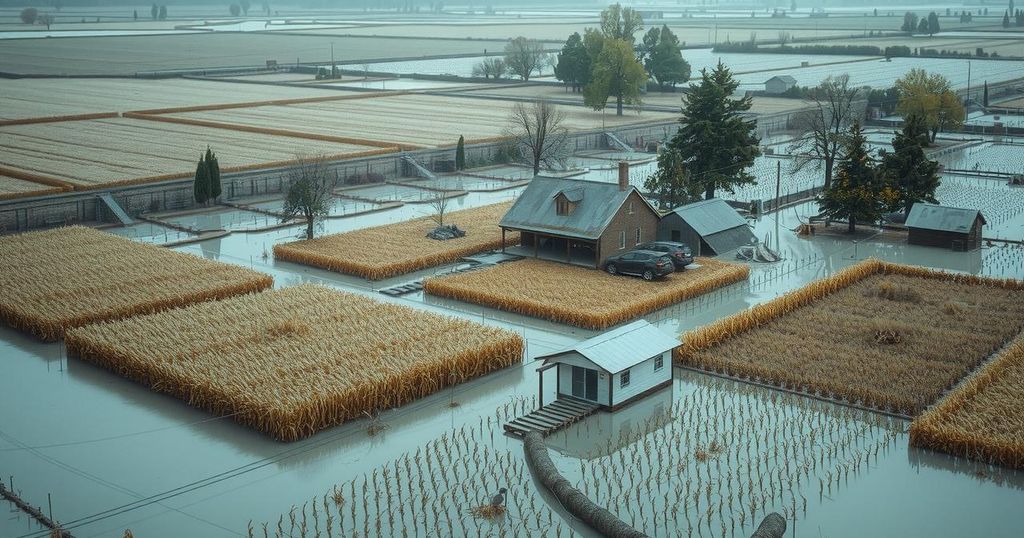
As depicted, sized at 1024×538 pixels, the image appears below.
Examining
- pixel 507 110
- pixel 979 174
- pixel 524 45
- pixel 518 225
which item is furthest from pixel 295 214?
pixel 524 45

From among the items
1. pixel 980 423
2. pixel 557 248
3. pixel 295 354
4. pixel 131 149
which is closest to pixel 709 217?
pixel 557 248

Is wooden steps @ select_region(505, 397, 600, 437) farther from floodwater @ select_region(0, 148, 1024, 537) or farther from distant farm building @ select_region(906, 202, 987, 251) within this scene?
distant farm building @ select_region(906, 202, 987, 251)

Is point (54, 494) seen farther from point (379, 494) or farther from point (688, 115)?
point (688, 115)

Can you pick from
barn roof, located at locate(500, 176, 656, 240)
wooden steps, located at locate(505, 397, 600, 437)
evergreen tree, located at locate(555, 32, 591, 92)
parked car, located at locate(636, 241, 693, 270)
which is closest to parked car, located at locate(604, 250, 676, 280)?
parked car, located at locate(636, 241, 693, 270)

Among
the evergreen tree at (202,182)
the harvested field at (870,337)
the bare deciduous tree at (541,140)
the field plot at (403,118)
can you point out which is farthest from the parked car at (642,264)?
the field plot at (403,118)

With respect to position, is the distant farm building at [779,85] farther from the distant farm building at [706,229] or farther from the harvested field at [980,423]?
the harvested field at [980,423]

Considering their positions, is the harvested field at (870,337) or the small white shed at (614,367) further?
the harvested field at (870,337)
